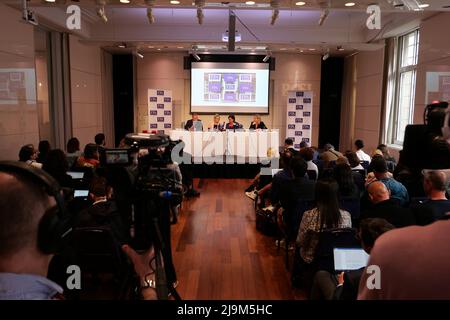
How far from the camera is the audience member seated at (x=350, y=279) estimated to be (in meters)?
2.03

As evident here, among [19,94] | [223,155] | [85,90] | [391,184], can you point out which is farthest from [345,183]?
[85,90]

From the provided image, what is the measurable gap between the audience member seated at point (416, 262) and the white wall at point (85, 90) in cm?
926

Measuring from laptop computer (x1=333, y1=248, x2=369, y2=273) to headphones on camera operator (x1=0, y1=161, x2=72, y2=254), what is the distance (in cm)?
225

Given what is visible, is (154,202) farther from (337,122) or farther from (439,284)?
(337,122)

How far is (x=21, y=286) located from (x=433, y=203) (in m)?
3.30

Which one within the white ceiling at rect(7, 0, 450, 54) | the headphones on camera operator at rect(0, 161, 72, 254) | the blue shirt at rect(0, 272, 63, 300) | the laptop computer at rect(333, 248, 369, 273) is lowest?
the laptop computer at rect(333, 248, 369, 273)

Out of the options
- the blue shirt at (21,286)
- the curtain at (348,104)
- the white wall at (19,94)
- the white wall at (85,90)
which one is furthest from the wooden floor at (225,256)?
the curtain at (348,104)

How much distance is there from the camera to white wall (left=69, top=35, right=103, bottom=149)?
929 centimetres

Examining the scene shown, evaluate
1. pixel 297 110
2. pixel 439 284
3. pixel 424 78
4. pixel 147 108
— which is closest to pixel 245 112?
pixel 297 110

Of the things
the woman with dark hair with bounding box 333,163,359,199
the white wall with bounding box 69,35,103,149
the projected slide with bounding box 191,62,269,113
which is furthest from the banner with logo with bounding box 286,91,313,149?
the woman with dark hair with bounding box 333,163,359,199

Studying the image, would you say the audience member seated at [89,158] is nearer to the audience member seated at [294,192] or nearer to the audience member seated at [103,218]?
the audience member seated at [103,218]

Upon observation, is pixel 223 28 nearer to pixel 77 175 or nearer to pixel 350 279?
pixel 77 175

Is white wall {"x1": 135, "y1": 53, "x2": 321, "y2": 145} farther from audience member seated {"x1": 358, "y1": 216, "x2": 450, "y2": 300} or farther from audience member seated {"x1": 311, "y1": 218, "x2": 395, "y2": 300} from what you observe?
audience member seated {"x1": 358, "y1": 216, "x2": 450, "y2": 300}
